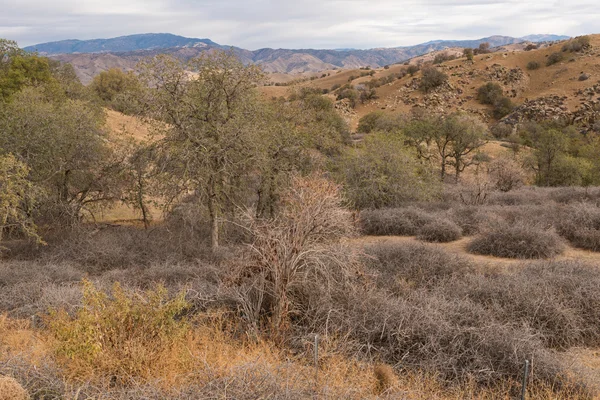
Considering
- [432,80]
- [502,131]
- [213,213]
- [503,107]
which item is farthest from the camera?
[432,80]

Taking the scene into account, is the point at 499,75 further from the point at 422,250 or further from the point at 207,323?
the point at 207,323

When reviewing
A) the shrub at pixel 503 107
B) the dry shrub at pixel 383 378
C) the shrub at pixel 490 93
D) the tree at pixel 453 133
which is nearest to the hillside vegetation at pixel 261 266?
the dry shrub at pixel 383 378

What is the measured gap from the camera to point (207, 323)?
8758 millimetres

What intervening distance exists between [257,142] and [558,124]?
43.2m

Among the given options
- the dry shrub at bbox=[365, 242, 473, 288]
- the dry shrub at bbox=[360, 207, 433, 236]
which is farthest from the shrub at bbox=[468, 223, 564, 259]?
the dry shrub at bbox=[360, 207, 433, 236]

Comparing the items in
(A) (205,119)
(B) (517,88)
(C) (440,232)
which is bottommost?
(C) (440,232)

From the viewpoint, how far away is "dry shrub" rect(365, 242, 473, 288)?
1088cm

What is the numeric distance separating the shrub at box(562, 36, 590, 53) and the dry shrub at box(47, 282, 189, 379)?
74.7 m

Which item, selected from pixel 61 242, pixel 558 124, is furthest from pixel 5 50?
pixel 558 124

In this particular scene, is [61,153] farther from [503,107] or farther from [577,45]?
[577,45]

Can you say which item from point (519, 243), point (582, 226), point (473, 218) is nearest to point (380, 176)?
point (473, 218)

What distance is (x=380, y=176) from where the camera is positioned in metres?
20.5

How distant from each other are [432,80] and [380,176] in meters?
47.4

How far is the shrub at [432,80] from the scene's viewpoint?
205ft
